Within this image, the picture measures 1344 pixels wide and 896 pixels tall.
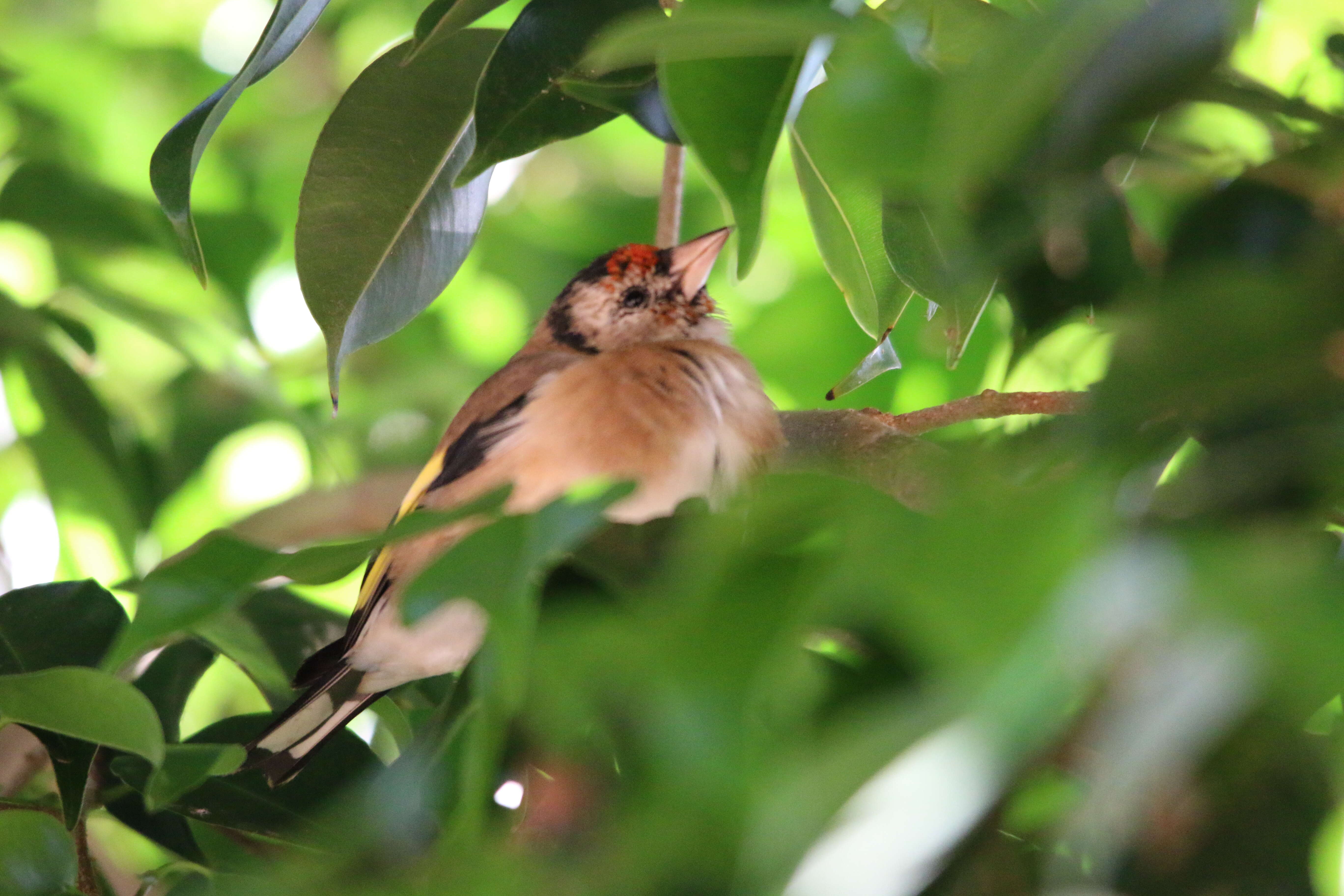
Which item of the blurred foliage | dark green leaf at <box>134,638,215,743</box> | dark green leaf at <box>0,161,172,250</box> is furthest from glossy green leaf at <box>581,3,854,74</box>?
dark green leaf at <box>0,161,172,250</box>

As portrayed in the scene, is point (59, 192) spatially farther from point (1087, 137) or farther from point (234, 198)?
point (1087, 137)

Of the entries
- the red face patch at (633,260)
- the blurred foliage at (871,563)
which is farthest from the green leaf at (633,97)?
the red face patch at (633,260)

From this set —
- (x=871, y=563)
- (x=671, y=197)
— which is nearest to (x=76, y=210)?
(x=671, y=197)

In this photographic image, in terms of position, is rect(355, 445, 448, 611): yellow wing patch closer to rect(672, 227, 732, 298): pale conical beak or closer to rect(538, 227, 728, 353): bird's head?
rect(538, 227, 728, 353): bird's head

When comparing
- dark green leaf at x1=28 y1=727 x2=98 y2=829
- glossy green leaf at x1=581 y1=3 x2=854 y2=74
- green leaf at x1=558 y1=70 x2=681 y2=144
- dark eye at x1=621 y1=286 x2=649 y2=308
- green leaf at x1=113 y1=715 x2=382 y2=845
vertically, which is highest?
glossy green leaf at x1=581 y1=3 x2=854 y2=74

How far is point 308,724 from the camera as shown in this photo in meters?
1.35

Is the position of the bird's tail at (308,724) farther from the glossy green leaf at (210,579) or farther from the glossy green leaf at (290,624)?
the glossy green leaf at (210,579)

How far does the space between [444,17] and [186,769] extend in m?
0.63

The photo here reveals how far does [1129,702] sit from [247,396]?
218 cm

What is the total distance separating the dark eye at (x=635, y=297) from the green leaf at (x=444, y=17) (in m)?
1.04

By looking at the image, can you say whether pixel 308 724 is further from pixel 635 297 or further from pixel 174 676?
pixel 635 297

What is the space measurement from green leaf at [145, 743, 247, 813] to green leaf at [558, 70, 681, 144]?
628mm

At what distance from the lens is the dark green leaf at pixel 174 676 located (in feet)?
4.34

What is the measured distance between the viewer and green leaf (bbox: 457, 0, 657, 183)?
3.45 feet
